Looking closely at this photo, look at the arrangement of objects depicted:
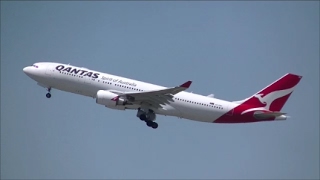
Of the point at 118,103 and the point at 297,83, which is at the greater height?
the point at 297,83

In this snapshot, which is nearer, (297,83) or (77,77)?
(77,77)

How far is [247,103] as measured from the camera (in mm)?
56969

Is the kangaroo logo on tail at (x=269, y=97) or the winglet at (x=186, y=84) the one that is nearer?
the winglet at (x=186, y=84)

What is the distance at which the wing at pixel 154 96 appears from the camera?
172 feet

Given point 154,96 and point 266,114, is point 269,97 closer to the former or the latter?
point 266,114

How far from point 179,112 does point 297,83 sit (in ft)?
41.2

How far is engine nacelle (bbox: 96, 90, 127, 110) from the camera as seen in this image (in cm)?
5291

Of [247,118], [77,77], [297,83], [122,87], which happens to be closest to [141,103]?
[122,87]

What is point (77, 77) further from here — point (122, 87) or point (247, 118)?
point (247, 118)

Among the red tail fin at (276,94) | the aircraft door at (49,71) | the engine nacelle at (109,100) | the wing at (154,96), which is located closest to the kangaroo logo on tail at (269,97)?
the red tail fin at (276,94)

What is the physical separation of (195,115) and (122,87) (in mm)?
7283

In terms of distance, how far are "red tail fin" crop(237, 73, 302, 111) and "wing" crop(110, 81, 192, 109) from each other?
303 inches

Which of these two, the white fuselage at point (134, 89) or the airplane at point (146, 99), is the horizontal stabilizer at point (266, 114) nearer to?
the airplane at point (146, 99)

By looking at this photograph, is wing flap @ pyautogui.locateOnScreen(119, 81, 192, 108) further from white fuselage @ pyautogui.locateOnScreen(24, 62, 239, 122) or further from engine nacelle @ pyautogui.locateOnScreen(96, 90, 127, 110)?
white fuselage @ pyautogui.locateOnScreen(24, 62, 239, 122)
